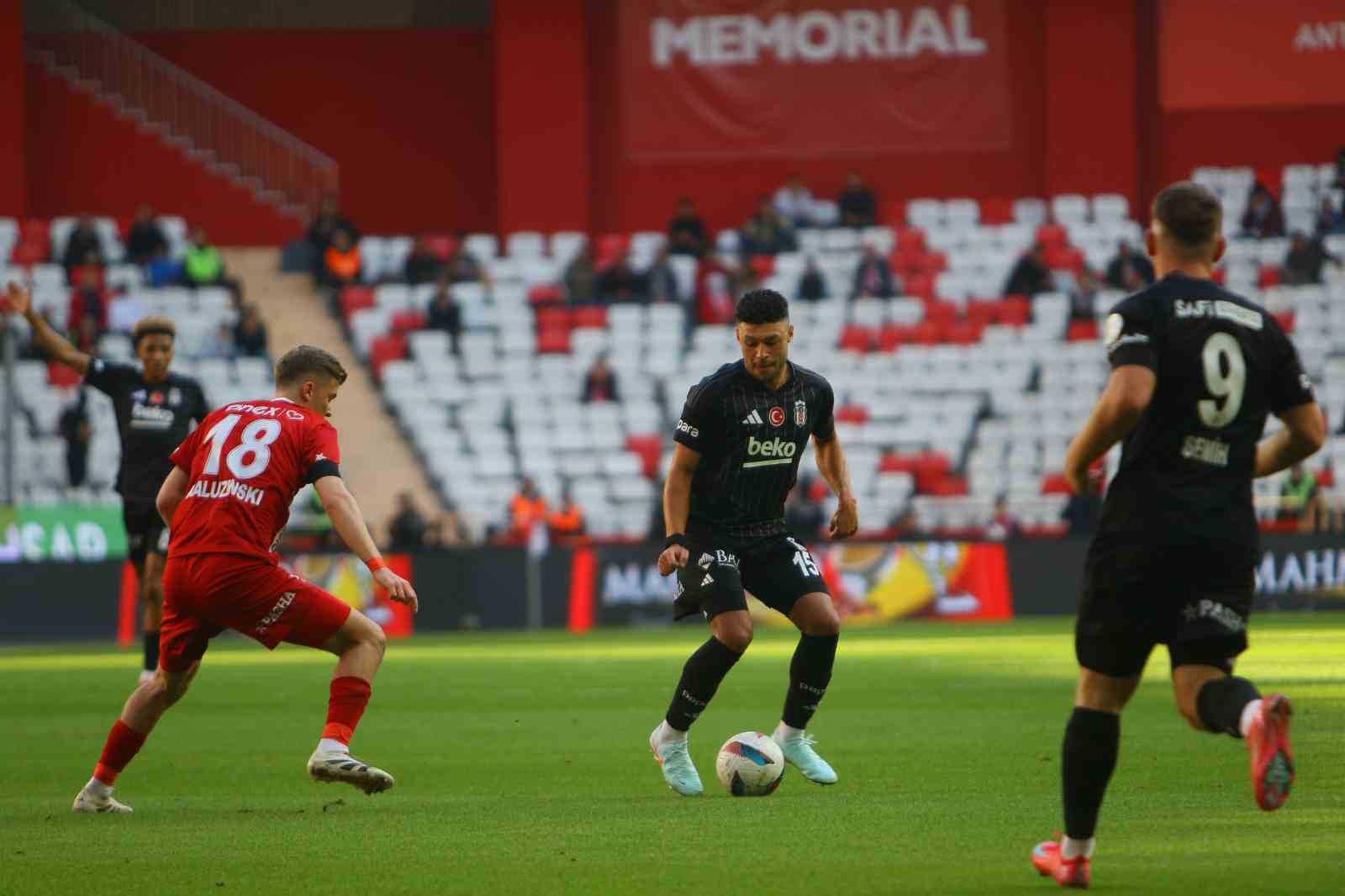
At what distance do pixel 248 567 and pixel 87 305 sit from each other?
22.7 m

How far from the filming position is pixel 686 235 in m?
32.7

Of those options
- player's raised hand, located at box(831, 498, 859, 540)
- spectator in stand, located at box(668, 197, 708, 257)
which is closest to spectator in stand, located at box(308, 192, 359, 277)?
spectator in stand, located at box(668, 197, 708, 257)

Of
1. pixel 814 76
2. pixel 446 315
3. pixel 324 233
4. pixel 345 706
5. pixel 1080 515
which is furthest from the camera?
pixel 814 76

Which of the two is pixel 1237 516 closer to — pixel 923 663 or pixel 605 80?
pixel 923 663

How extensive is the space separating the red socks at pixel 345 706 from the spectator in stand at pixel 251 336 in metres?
22.0

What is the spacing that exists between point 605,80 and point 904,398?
9.05m

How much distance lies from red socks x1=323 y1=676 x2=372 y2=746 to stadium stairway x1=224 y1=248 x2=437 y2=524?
19.1m

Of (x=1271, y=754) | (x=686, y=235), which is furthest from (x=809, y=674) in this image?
(x=686, y=235)

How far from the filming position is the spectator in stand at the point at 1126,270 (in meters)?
31.2

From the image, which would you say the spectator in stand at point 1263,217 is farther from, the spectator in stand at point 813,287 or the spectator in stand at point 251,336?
the spectator in stand at point 251,336

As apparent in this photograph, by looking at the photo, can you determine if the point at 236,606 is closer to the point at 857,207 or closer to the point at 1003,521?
the point at 1003,521

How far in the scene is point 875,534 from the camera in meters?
25.8

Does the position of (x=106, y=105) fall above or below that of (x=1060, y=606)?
above

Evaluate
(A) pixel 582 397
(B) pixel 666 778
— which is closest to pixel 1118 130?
(A) pixel 582 397
